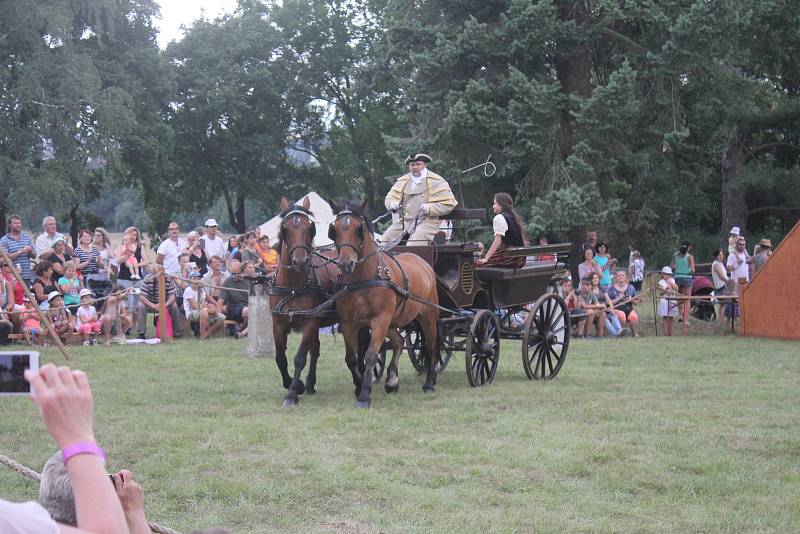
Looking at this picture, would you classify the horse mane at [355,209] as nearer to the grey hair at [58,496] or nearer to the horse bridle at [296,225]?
the horse bridle at [296,225]

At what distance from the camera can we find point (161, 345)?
1647cm

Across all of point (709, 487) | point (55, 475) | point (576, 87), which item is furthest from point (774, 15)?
point (55, 475)

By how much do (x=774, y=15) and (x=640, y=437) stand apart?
17.5 metres

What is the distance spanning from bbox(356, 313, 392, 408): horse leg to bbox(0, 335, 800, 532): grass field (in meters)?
0.27

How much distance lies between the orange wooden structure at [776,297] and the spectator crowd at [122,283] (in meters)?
8.75

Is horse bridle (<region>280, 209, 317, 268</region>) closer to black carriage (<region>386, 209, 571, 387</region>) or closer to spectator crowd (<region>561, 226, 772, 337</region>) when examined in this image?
black carriage (<region>386, 209, 571, 387</region>)

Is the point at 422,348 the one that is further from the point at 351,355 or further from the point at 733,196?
the point at 733,196

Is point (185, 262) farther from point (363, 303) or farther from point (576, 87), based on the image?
point (576, 87)

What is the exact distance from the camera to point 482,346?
12.3 meters

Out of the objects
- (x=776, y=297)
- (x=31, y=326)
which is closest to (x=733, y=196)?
(x=776, y=297)

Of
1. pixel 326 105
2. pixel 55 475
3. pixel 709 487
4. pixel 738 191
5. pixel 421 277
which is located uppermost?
pixel 326 105

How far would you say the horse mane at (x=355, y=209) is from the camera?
1070 centimetres

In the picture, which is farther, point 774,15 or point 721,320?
point 774,15

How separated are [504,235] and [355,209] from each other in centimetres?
268
